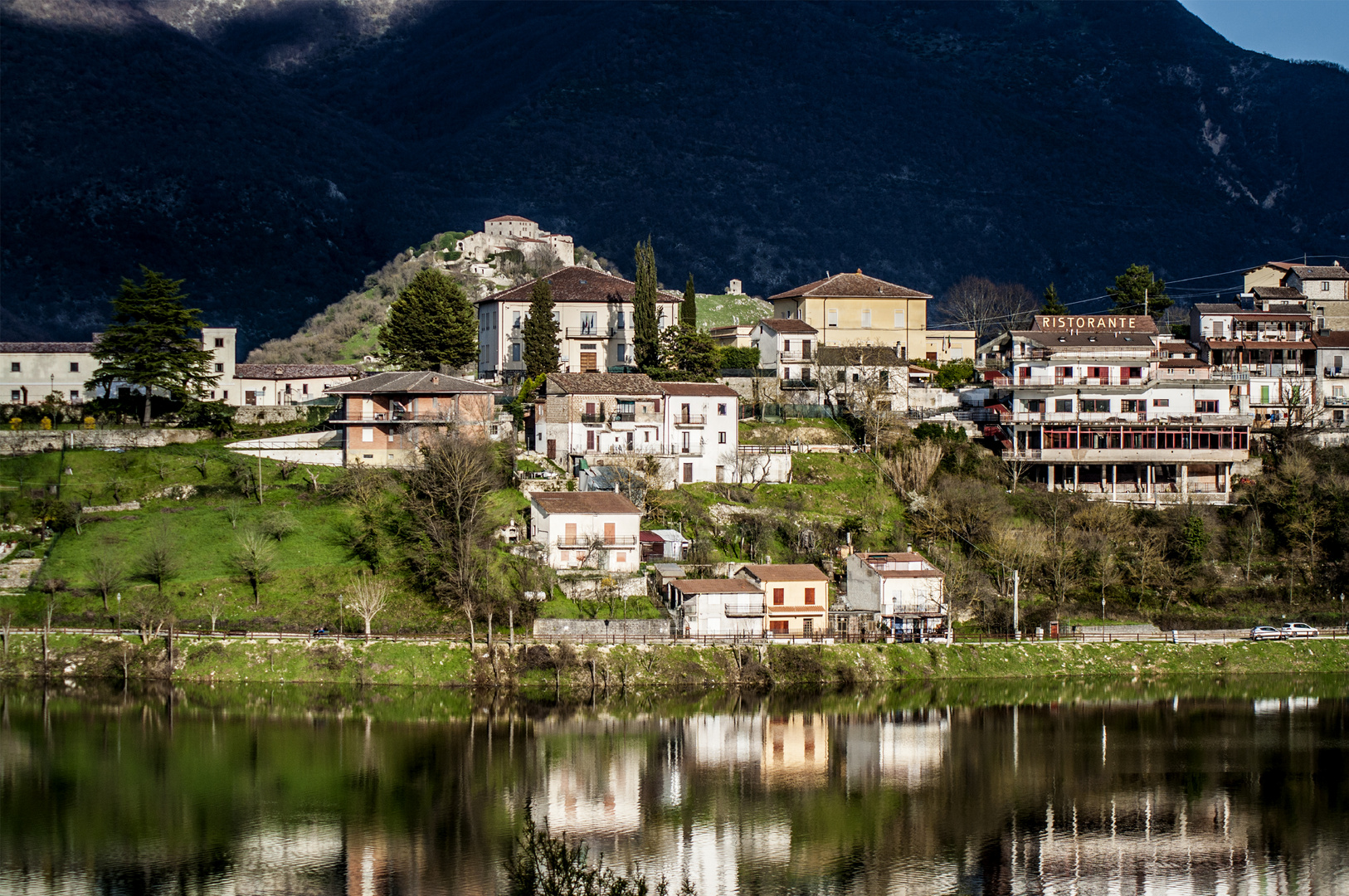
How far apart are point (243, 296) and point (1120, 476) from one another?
131 m

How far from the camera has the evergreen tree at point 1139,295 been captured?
96.9 m

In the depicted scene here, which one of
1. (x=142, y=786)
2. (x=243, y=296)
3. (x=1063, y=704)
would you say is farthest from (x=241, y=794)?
(x=243, y=296)

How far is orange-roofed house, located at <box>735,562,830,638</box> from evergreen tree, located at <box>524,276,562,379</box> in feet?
76.0

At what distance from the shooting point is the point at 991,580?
208 feet

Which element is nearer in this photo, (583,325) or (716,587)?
(716,587)

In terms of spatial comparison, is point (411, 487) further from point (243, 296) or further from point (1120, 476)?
point (243, 296)

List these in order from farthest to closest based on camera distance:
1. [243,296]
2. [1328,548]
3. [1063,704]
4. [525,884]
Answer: [243,296], [1328,548], [1063,704], [525,884]

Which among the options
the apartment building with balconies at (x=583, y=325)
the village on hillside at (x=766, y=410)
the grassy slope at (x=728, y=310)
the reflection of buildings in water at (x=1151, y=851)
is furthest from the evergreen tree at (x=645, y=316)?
the grassy slope at (x=728, y=310)

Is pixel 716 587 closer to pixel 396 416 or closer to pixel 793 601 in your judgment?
pixel 793 601

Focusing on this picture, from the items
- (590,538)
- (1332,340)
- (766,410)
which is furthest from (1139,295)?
(590,538)

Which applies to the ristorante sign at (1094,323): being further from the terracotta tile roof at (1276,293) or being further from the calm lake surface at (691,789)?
the calm lake surface at (691,789)

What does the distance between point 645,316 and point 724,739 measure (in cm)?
3773

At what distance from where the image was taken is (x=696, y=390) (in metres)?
71.9

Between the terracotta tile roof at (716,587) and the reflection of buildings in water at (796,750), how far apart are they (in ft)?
23.0
